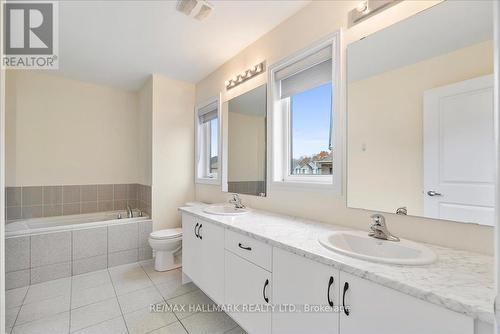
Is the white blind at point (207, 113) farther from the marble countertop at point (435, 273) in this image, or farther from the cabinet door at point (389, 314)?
the cabinet door at point (389, 314)

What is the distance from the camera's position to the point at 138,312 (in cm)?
191

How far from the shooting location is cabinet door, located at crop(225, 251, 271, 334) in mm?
1359

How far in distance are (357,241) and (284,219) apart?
59 centimetres

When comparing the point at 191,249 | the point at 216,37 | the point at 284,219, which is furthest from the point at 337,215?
the point at 216,37

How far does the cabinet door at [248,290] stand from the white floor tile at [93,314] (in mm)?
1055

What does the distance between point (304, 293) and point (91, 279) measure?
251 centimetres

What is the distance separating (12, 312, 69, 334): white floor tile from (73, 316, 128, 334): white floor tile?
16 cm

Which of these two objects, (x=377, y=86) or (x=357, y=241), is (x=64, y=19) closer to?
(x=377, y=86)

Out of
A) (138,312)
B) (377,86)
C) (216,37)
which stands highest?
(216,37)

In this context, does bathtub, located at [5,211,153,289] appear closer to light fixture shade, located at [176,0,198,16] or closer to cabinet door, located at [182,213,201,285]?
cabinet door, located at [182,213,201,285]

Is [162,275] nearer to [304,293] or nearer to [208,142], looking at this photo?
[208,142]

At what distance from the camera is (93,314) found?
6.16 ft

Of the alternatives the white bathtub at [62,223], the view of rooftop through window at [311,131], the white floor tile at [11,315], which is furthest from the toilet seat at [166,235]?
the view of rooftop through window at [311,131]

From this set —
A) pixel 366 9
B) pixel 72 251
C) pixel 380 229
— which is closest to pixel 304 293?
pixel 380 229
